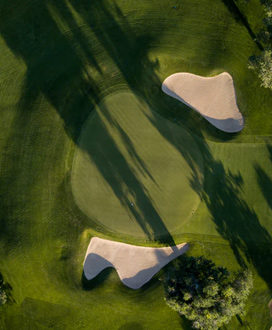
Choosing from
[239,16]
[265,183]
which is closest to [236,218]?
[265,183]

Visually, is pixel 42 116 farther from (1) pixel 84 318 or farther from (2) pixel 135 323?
(2) pixel 135 323

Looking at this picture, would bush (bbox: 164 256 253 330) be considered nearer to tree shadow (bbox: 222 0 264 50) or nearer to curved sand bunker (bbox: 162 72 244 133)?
curved sand bunker (bbox: 162 72 244 133)

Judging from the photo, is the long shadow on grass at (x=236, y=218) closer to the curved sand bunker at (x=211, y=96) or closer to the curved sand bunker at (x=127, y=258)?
the curved sand bunker at (x=211, y=96)

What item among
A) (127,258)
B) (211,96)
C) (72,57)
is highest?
(72,57)

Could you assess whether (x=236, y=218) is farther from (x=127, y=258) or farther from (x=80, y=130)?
(x=80, y=130)

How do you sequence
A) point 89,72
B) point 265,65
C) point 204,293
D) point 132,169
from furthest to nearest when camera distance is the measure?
point 132,169 → point 89,72 → point 265,65 → point 204,293

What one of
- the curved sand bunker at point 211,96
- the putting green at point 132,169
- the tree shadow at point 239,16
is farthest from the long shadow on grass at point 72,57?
the tree shadow at point 239,16
